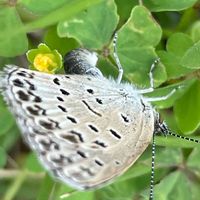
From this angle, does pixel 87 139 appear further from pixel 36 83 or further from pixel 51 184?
pixel 51 184

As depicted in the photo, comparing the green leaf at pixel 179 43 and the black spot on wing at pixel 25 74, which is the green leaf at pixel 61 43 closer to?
the green leaf at pixel 179 43

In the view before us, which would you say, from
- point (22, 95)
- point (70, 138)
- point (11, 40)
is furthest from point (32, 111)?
point (11, 40)

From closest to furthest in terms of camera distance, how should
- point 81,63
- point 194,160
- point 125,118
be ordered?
point 125,118, point 81,63, point 194,160

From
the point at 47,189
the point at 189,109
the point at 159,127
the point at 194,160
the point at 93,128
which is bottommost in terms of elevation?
the point at 194,160

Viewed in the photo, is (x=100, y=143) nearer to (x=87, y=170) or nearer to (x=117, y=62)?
(x=87, y=170)

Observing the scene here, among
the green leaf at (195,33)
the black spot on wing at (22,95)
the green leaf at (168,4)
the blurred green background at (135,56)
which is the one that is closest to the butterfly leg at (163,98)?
the blurred green background at (135,56)

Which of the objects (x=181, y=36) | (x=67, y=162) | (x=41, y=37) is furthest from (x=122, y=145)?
(x=41, y=37)
